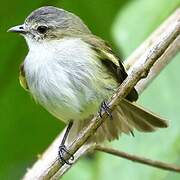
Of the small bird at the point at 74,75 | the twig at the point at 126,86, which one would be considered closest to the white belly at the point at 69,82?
the small bird at the point at 74,75

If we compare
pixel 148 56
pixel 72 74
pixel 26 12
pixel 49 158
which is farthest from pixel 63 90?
pixel 148 56

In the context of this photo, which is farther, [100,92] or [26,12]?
[26,12]

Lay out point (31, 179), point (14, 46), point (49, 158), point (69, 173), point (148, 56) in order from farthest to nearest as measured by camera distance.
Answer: point (14, 46) < point (69, 173) < point (49, 158) < point (31, 179) < point (148, 56)

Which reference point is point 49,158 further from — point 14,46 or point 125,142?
point 14,46

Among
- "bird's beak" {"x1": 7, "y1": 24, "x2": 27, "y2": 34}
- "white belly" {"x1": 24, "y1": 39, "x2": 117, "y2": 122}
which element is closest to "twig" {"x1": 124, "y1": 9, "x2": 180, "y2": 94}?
"white belly" {"x1": 24, "y1": 39, "x2": 117, "y2": 122}

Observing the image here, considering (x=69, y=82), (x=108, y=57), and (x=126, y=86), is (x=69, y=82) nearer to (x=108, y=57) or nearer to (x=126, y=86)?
(x=108, y=57)

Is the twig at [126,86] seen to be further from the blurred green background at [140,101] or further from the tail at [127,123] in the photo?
the tail at [127,123]
